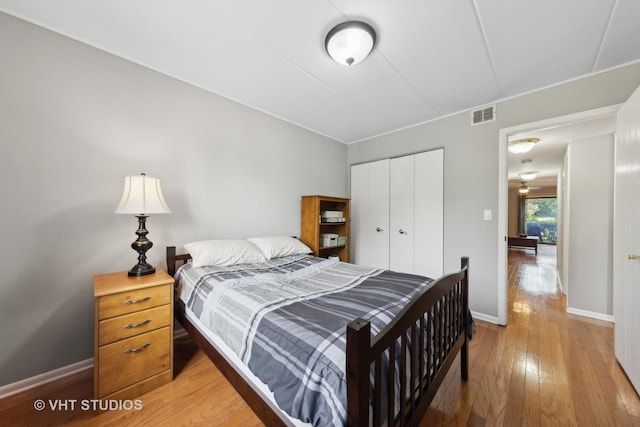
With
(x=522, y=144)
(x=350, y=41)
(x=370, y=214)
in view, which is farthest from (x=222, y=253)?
(x=522, y=144)

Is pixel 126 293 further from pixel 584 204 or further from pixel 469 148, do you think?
pixel 584 204

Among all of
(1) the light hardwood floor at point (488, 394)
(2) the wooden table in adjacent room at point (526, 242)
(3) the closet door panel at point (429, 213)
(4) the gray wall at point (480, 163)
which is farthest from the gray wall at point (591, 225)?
(2) the wooden table in adjacent room at point (526, 242)

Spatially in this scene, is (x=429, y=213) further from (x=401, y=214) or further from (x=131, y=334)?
(x=131, y=334)

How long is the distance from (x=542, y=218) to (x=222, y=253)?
502 inches

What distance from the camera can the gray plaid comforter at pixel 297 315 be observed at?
0.84 metres

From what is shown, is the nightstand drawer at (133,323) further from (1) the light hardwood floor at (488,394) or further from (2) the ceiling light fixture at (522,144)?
(2) the ceiling light fixture at (522,144)

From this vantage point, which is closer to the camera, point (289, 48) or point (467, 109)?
point (289, 48)

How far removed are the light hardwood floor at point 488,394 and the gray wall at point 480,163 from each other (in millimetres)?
673

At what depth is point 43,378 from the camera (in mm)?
1640

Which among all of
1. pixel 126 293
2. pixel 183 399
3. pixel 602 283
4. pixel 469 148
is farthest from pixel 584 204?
pixel 126 293

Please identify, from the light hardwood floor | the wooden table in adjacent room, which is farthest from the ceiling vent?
the wooden table in adjacent room

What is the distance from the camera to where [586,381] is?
1670 millimetres

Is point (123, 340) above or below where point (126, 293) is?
below

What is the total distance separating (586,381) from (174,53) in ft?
13.0
